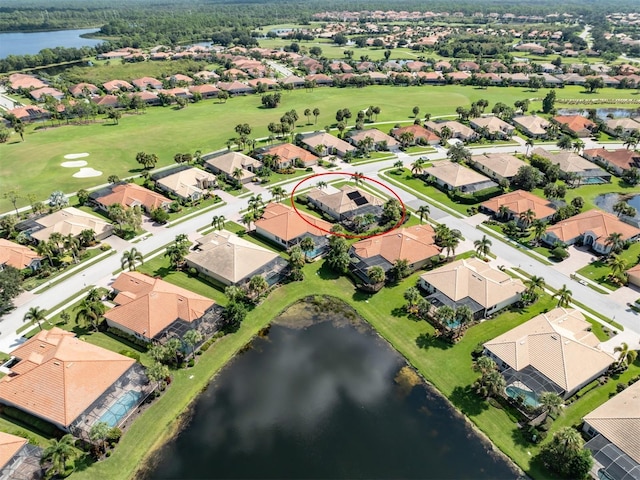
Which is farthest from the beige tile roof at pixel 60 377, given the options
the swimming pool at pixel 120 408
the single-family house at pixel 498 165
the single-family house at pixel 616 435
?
the single-family house at pixel 498 165

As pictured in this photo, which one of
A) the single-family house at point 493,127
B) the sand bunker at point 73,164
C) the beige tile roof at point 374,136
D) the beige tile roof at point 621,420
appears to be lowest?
the beige tile roof at point 621,420

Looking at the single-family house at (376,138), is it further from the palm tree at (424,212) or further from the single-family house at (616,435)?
the single-family house at (616,435)

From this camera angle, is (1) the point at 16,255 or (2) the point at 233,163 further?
(2) the point at 233,163

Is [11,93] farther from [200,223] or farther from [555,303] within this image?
[555,303]

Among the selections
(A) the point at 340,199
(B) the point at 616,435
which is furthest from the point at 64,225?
(B) the point at 616,435

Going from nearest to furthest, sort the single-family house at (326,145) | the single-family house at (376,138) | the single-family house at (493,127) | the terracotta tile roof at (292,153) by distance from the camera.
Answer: the terracotta tile roof at (292,153)
the single-family house at (326,145)
the single-family house at (376,138)
the single-family house at (493,127)

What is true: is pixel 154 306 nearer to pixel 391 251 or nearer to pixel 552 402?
pixel 391 251
